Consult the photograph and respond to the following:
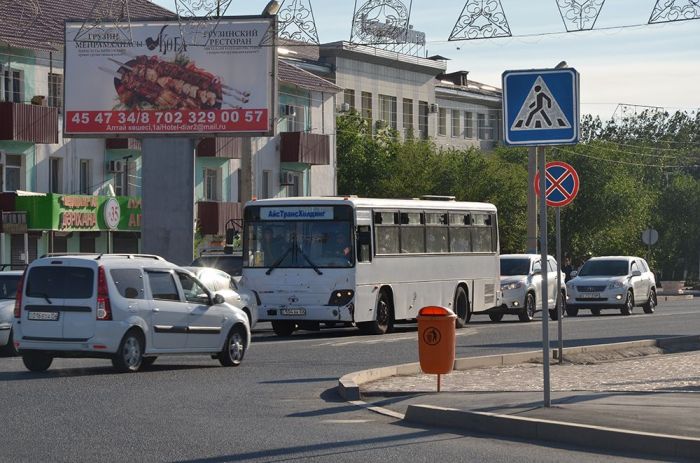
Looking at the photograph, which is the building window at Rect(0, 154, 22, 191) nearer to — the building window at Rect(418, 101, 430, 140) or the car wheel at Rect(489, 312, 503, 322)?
the car wheel at Rect(489, 312, 503, 322)

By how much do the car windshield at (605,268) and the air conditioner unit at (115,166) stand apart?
18.2m

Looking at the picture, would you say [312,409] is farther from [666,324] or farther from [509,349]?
[666,324]

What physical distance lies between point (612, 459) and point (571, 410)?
2.48m

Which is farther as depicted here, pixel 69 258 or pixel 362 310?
→ pixel 362 310

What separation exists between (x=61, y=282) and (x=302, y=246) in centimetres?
1117

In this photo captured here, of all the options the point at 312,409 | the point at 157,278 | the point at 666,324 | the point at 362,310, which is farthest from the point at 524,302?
the point at 312,409

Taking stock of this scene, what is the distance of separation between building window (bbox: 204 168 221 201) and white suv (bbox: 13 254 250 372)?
139 feet

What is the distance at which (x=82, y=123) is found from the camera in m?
45.0

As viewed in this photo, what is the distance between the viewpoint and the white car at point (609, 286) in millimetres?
45719

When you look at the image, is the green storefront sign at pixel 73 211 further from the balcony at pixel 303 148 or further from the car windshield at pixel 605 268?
the car windshield at pixel 605 268

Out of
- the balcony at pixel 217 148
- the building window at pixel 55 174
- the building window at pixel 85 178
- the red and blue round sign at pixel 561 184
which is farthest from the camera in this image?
the balcony at pixel 217 148

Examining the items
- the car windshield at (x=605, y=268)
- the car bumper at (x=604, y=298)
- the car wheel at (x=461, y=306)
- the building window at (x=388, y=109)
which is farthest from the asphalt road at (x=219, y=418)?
the building window at (x=388, y=109)

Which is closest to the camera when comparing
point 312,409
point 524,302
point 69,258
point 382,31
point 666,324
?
point 312,409

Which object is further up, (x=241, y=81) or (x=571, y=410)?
(x=241, y=81)
